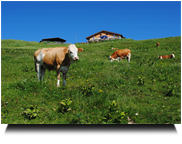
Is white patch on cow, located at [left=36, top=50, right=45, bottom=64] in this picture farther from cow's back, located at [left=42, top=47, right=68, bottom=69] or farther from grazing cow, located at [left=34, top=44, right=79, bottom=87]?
cow's back, located at [left=42, top=47, right=68, bottom=69]

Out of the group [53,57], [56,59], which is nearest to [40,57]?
[53,57]

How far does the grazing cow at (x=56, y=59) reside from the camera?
6.66m

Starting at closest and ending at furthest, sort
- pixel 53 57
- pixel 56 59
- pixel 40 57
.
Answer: pixel 56 59, pixel 53 57, pixel 40 57

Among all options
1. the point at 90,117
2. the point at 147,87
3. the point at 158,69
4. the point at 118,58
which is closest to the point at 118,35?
the point at 118,58

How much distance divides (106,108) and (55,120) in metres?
2.38

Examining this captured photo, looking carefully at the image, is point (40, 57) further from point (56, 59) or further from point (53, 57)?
point (56, 59)

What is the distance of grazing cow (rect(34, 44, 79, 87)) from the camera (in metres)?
6.66

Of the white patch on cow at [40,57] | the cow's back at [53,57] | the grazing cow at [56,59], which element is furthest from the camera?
the white patch on cow at [40,57]

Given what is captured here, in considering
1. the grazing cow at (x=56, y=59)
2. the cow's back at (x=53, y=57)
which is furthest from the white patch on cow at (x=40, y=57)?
the cow's back at (x=53, y=57)

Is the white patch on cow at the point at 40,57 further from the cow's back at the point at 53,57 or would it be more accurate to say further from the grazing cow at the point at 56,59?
the cow's back at the point at 53,57

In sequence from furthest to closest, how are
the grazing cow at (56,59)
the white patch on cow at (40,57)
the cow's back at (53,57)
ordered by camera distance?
the white patch on cow at (40,57)
the cow's back at (53,57)
the grazing cow at (56,59)

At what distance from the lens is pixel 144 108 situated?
6.81 meters

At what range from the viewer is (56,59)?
23.2 ft

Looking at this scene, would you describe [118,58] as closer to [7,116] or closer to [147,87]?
[147,87]
